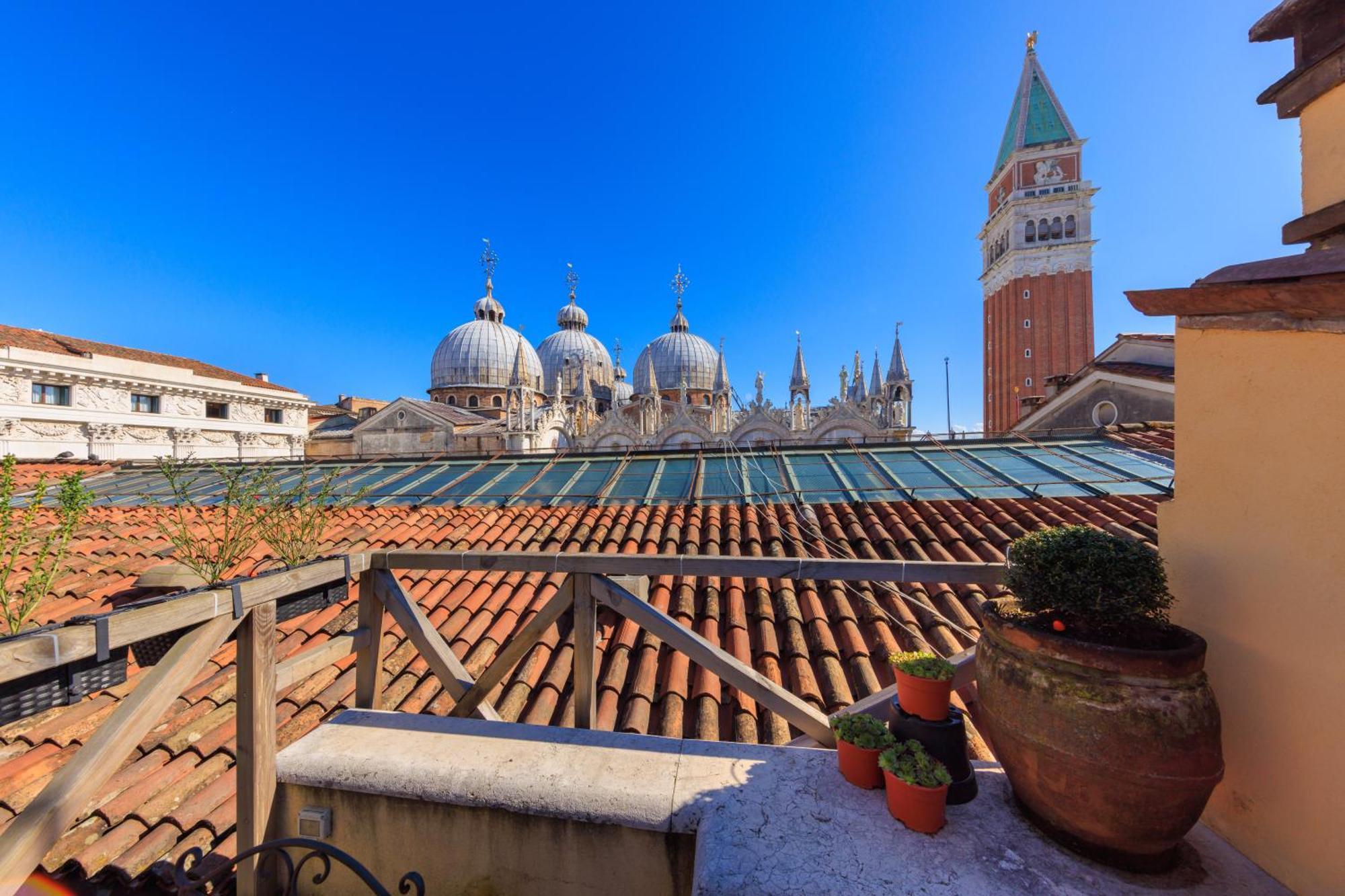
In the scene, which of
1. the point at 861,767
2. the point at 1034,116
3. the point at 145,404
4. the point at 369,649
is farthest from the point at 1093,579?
the point at 1034,116

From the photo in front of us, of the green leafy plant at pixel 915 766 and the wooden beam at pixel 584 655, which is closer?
the green leafy plant at pixel 915 766

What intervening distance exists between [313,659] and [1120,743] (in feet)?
12.2

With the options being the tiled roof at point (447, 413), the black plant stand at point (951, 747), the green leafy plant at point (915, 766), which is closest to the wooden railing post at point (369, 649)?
the green leafy plant at point (915, 766)

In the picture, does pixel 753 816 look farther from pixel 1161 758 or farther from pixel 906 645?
pixel 906 645

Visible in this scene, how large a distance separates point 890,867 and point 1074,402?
65.7 feet

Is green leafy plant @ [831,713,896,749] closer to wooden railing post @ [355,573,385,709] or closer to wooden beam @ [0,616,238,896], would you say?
wooden beam @ [0,616,238,896]

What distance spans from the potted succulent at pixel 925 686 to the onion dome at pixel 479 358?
46.1m

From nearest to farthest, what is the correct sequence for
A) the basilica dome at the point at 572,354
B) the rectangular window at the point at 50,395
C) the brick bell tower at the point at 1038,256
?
1. the rectangular window at the point at 50,395
2. the brick bell tower at the point at 1038,256
3. the basilica dome at the point at 572,354

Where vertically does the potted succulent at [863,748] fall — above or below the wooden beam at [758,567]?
below

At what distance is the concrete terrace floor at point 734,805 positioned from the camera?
5.67 ft

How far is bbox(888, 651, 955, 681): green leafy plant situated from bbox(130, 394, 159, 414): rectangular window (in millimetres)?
43855

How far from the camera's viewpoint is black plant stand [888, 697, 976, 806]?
6.73ft

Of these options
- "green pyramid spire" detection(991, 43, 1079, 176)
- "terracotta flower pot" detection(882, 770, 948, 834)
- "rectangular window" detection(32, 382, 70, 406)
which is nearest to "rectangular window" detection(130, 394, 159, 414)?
"rectangular window" detection(32, 382, 70, 406)

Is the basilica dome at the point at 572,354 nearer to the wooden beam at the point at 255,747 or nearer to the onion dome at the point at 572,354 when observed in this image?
the onion dome at the point at 572,354
